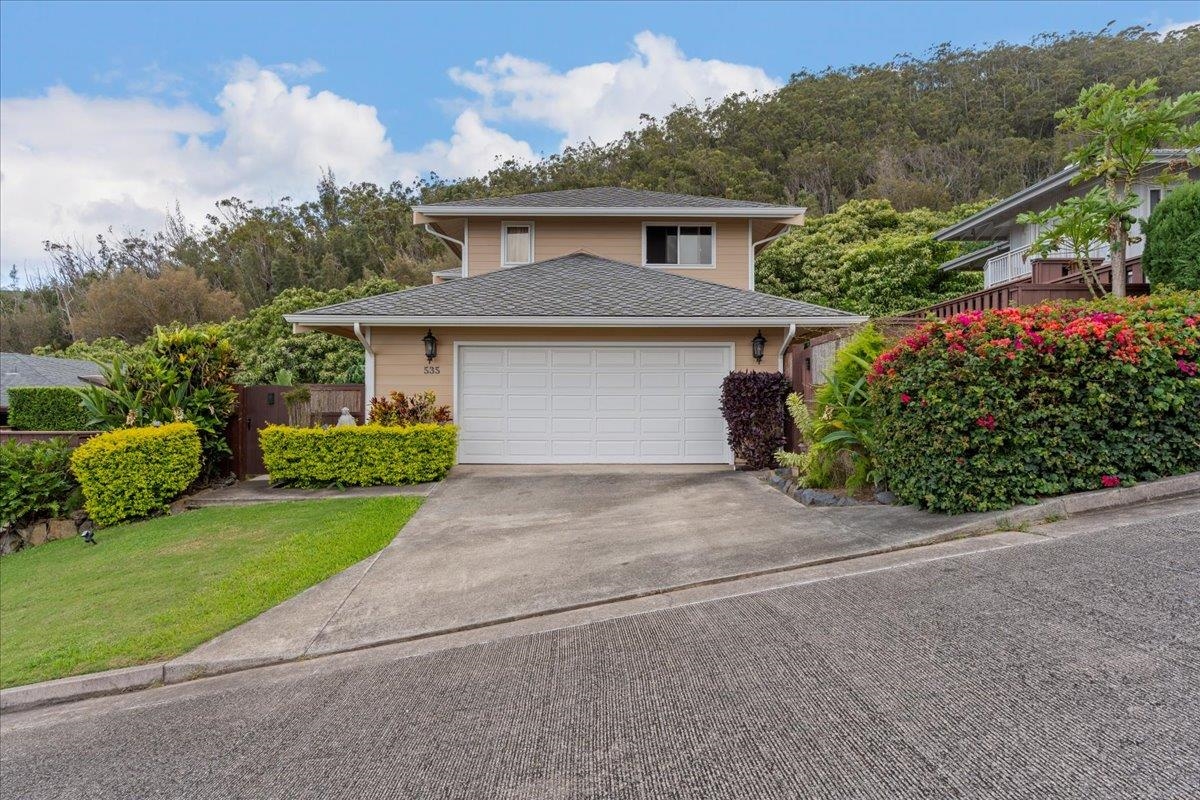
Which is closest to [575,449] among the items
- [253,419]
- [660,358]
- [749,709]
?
[660,358]

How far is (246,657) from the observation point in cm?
401

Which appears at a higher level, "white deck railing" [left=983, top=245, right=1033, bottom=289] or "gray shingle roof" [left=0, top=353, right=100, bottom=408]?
"white deck railing" [left=983, top=245, right=1033, bottom=289]

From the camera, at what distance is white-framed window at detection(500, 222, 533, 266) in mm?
14133

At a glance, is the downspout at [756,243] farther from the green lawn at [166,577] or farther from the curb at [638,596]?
the green lawn at [166,577]

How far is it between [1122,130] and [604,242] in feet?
29.9

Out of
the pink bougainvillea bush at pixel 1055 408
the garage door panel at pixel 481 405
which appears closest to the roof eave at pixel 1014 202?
the pink bougainvillea bush at pixel 1055 408

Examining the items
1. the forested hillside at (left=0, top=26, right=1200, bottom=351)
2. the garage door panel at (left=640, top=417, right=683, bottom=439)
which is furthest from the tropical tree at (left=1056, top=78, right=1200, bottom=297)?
the forested hillside at (left=0, top=26, right=1200, bottom=351)

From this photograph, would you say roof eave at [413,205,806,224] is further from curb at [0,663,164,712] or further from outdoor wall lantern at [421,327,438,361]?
curb at [0,663,164,712]

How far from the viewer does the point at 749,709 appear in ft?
8.95

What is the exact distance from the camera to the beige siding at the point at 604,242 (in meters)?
14.0

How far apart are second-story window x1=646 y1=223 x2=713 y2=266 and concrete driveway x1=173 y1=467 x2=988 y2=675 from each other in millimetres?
7523

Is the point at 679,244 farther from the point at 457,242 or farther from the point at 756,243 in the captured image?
the point at 457,242

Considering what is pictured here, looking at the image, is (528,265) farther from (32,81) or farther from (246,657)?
(32,81)

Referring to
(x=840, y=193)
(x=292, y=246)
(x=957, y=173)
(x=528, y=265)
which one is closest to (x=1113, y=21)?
(x=957, y=173)
